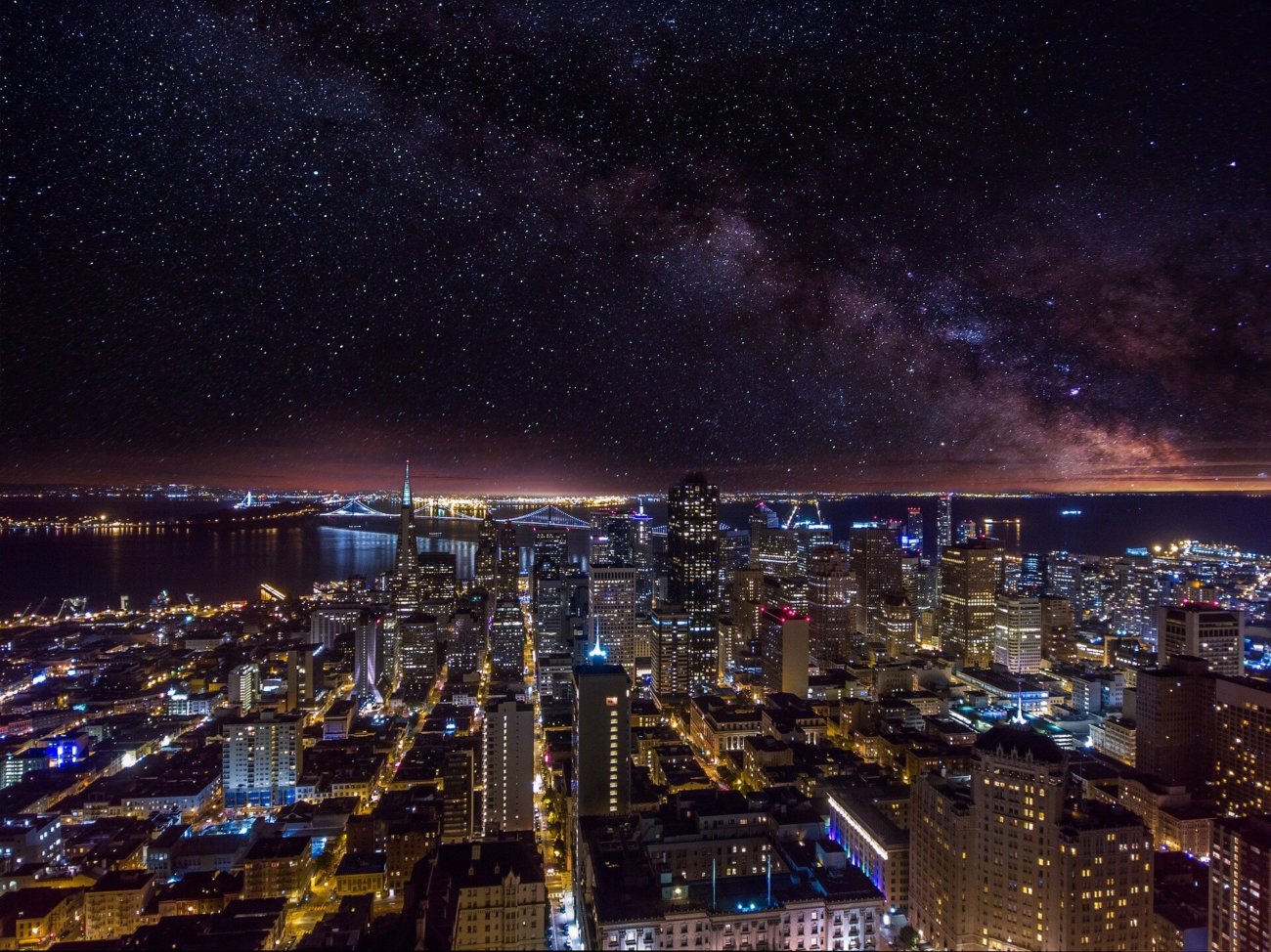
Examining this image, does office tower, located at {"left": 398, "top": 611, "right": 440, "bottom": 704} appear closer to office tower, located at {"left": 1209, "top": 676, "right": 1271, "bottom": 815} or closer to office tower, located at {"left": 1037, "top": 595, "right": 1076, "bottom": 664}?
office tower, located at {"left": 1209, "top": 676, "right": 1271, "bottom": 815}

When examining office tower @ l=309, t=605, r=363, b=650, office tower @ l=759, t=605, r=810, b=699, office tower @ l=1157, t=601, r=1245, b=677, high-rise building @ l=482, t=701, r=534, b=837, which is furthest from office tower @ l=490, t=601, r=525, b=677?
office tower @ l=1157, t=601, r=1245, b=677

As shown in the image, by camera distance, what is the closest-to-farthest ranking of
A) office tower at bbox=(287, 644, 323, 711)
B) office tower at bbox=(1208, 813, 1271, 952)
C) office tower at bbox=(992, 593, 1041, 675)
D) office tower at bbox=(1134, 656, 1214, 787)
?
1. office tower at bbox=(1208, 813, 1271, 952)
2. office tower at bbox=(1134, 656, 1214, 787)
3. office tower at bbox=(287, 644, 323, 711)
4. office tower at bbox=(992, 593, 1041, 675)

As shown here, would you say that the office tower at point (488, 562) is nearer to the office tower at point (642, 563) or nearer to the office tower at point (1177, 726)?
the office tower at point (642, 563)

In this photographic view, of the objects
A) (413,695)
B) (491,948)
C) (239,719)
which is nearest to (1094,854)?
(491,948)

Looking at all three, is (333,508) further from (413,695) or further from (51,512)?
(413,695)

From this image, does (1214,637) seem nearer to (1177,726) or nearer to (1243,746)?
(1177,726)
